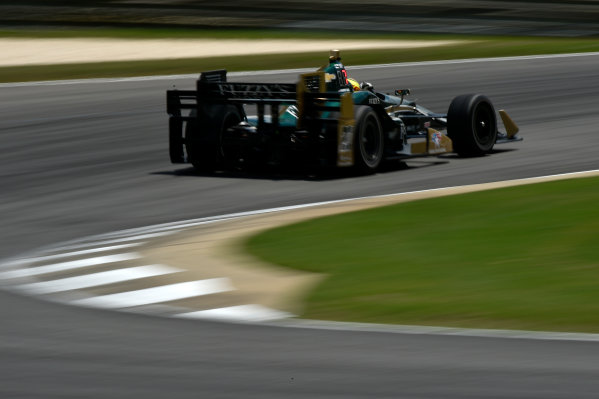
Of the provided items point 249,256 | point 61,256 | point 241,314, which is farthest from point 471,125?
point 241,314

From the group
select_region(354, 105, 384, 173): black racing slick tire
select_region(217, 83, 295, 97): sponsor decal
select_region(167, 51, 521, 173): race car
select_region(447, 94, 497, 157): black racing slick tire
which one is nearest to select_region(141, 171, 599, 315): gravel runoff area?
select_region(354, 105, 384, 173): black racing slick tire

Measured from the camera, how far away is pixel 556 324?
751cm

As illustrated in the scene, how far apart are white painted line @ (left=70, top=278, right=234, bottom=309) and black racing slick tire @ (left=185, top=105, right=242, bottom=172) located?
7.37m

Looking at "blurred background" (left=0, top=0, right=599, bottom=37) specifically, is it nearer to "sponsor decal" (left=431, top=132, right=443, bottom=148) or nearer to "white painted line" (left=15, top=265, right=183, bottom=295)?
"sponsor decal" (left=431, top=132, right=443, bottom=148)

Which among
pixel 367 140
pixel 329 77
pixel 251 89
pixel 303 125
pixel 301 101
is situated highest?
pixel 329 77

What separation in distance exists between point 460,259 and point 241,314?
2.44 metres

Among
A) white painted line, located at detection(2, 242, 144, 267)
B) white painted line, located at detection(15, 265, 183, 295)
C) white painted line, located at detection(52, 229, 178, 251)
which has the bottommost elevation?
white painted line, located at detection(52, 229, 178, 251)

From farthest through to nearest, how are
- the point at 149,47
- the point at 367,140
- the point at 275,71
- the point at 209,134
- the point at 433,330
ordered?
the point at 149,47 < the point at 275,71 < the point at 209,134 < the point at 367,140 < the point at 433,330

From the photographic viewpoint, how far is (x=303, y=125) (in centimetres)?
1600

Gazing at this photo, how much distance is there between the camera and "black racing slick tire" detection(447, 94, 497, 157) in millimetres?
17469

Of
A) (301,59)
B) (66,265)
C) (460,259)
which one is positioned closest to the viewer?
(460,259)

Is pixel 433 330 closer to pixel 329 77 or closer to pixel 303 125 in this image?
pixel 303 125

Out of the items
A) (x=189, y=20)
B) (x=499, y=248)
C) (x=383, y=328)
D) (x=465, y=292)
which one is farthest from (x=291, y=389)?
(x=189, y=20)

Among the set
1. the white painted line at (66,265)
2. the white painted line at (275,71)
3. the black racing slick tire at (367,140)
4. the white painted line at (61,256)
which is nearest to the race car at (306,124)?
the black racing slick tire at (367,140)
